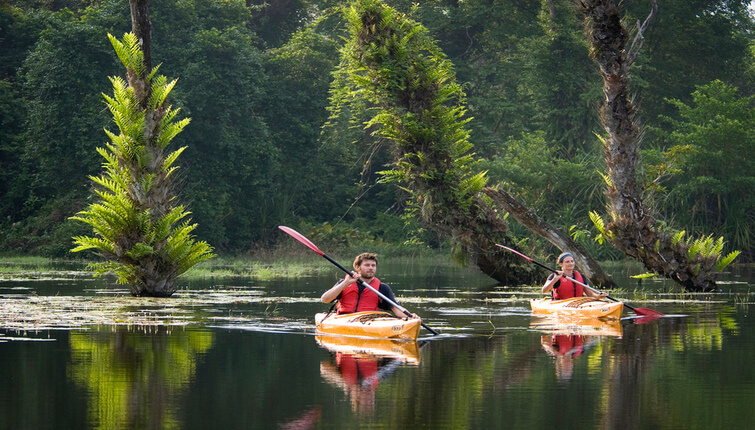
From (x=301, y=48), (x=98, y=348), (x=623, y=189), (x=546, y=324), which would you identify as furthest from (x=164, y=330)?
(x=301, y=48)

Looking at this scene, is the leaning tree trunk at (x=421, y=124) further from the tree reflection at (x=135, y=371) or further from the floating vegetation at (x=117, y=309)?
the tree reflection at (x=135, y=371)

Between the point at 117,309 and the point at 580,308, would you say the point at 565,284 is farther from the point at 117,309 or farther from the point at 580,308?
the point at 117,309

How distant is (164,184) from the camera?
77.4 ft

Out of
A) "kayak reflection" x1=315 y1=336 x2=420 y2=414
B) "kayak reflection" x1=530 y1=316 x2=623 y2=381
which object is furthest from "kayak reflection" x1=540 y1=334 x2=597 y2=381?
"kayak reflection" x1=315 y1=336 x2=420 y2=414

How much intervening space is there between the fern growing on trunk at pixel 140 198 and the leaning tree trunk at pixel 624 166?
30.6ft

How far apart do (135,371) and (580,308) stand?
10255mm

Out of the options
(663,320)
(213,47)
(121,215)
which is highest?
(213,47)

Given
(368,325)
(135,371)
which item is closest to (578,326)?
(368,325)

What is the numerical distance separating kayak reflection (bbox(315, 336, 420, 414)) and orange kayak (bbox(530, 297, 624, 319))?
5.28 metres

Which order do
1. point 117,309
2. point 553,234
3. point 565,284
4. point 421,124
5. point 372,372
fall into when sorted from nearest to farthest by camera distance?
1. point 372,372
2. point 117,309
3. point 565,284
4. point 553,234
5. point 421,124

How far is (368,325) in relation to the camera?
49.9 ft

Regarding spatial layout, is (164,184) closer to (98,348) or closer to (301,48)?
(98,348)

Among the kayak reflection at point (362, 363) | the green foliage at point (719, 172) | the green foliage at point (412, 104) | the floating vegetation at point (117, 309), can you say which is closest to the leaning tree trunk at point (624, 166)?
the green foliage at point (412, 104)

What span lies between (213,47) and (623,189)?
25999mm
